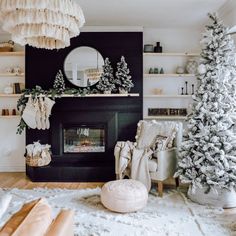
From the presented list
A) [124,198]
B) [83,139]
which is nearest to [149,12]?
[83,139]

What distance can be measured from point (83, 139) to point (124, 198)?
7.55 ft

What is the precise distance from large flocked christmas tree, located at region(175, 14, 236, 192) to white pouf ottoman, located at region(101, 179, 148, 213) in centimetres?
73

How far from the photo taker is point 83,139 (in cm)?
580

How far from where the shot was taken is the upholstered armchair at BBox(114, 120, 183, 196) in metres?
4.56

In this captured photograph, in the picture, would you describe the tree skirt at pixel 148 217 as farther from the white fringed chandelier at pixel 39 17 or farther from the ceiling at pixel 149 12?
the ceiling at pixel 149 12

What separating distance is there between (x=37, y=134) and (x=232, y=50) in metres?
3.63

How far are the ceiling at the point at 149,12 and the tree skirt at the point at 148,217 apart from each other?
2.74 m

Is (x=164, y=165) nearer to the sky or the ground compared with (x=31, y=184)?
nearer to the sky

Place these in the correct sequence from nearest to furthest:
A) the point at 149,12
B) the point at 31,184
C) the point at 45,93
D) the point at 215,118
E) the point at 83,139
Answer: the point at 215,118
the point at 149,12
the point at 31,184
the point at 45,93
the point at 83,139

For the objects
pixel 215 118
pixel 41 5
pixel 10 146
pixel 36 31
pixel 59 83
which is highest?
pixel 41 5

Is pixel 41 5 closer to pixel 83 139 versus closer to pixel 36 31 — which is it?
pixel 36 31

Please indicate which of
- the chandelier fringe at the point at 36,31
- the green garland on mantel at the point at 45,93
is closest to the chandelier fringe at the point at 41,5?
the chandelier fringe at the point at 36,31

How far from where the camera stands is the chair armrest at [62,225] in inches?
60.4

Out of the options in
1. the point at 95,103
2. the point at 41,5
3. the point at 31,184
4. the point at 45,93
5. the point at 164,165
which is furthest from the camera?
the point at 95,103
